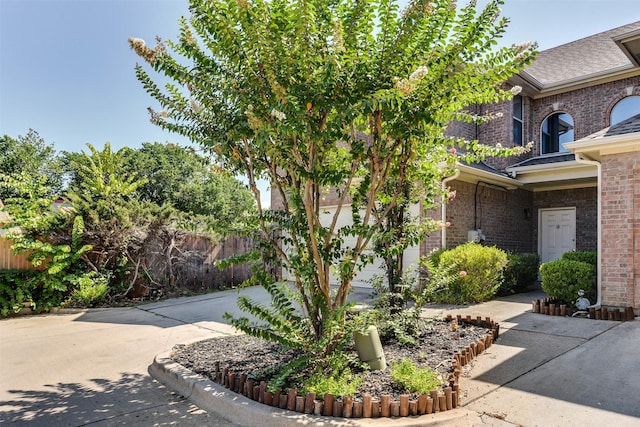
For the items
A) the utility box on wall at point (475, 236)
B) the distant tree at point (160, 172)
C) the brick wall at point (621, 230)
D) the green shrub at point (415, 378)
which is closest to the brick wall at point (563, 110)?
the utility box on wall at point (475, 236)

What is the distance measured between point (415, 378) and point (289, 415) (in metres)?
1.12

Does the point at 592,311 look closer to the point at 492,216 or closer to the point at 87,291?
the point at 492,216

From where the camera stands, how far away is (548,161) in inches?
430

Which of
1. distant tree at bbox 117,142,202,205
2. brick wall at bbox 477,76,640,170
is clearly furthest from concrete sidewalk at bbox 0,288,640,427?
distant tree at bbox 117,142,202,205

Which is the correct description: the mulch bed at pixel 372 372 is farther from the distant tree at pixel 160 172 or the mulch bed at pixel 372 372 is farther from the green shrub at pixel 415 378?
the distant tree at pixel 160 172

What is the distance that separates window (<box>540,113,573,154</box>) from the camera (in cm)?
1197

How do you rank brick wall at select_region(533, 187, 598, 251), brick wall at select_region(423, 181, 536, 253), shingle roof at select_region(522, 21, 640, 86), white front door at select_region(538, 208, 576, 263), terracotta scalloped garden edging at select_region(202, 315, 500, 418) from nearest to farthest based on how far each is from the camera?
terracotta scalloped garden edging at select_region(202, 315, 500, 418) → brick wall at select_region(423, 181, 536, 253) → brick wall at select_region(533, 187, 598, 251) → shingle roof at select_region(522, 21, 640, 86) → white front door at select_region(538, 208, 576, 263)

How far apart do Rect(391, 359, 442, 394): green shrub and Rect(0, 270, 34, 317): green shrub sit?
7.86 meters

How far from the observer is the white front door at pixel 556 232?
11.4 m

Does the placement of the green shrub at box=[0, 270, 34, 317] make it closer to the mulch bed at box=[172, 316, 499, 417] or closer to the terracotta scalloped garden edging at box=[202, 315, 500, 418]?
the mulch bed at box=[172, 316, 499, 417]

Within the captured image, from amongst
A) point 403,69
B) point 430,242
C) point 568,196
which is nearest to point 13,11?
point 403,69

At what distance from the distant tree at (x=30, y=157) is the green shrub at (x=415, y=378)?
89.0ft

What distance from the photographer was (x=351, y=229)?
3859 mm

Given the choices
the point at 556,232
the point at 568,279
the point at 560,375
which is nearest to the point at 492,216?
the point at 556,232
